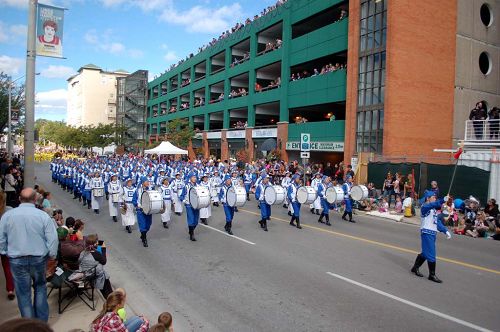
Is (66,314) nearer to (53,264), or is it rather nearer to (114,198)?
(53,264)

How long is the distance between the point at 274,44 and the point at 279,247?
2998cm

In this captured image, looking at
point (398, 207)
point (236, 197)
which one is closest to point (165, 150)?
point (398, 207)

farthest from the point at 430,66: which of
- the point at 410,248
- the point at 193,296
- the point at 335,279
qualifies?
the point at 193,296

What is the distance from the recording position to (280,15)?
117 ft

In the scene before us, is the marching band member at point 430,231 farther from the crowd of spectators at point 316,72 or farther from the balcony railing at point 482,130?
the crowd of spectators at point 316,72

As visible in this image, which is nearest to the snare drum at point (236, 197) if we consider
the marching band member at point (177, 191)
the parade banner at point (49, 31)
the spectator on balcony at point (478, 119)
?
the marching band member at point (177, 191)

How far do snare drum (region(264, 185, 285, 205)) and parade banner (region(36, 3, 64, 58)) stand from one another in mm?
7133

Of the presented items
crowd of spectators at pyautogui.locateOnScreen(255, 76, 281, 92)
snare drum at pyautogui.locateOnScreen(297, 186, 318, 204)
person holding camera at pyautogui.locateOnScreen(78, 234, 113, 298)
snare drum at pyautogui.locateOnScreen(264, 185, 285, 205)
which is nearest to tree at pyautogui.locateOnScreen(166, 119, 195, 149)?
crowd of spectators at pyautogui.locateOnScreen(255, 76, 281, 92)

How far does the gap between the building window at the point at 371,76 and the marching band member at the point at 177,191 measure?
567 inches

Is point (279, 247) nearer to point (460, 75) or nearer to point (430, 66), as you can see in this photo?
point (430, 66)

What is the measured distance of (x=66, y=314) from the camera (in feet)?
20.0

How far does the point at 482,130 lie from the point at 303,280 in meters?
18.1

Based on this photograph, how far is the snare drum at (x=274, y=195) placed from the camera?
1301 cm

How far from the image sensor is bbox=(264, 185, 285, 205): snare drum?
13.0 m
